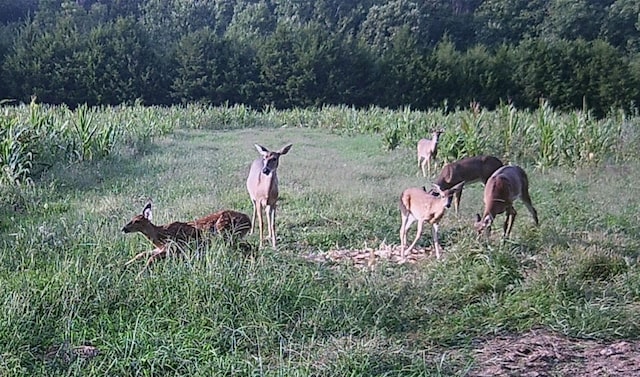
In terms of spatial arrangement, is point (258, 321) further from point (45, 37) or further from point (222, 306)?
point (45, 37)

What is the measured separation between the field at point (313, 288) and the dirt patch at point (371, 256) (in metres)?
0.03

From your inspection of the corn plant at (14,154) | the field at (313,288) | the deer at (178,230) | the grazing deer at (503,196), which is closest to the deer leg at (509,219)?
the grazing deer at (503,196)

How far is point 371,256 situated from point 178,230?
1.50m

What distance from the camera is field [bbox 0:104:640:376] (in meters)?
3.41

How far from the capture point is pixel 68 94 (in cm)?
2425

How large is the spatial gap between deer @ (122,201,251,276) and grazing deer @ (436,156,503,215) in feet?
8.82

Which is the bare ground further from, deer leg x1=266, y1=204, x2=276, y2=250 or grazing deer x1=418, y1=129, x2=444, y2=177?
grazing deer x1=418, y1=129, x2=444, y2=177

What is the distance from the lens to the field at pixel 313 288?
3.41m

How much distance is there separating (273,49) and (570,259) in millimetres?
22314

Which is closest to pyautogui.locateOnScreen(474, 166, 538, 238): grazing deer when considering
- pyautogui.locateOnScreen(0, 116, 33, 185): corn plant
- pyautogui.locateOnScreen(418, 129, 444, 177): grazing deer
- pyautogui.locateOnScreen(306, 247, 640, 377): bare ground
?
pyautogui.locateOnScreen(306, 247, 640, 377): bare ground

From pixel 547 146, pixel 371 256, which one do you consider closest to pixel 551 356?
pixel 371 256

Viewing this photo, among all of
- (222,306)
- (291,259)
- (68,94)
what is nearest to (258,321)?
(222,306)

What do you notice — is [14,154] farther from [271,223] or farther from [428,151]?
[428,151]

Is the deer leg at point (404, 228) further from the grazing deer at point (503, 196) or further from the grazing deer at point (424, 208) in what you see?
the grazing deer at point (503, 196)
